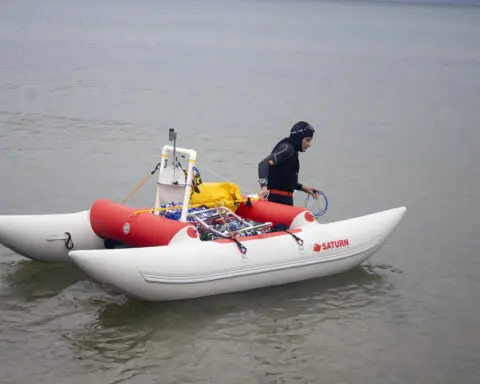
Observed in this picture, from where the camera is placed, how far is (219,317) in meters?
8.81

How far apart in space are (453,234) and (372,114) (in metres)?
10.8

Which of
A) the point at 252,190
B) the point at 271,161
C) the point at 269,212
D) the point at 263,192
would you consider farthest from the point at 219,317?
the point at 252,190

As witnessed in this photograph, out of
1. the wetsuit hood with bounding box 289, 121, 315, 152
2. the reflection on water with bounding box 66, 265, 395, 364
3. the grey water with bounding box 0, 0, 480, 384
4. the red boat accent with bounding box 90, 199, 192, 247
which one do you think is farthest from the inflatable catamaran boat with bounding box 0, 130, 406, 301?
the wetsuit hood with bounding box 289, 121, 315, 152

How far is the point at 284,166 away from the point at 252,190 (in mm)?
4473

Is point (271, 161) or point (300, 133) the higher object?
point (300, 133)

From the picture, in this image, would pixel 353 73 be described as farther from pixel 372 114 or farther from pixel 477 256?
pixel 477 256

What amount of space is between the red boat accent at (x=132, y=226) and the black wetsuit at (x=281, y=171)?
163 cm

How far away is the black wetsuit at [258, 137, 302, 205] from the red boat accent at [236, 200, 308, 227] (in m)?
0.26

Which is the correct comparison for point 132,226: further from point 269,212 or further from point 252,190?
point 252,190

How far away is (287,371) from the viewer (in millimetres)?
8000

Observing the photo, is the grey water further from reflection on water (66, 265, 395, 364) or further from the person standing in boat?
the person standing in boat

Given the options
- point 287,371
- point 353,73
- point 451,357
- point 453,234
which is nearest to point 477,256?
point 453,234

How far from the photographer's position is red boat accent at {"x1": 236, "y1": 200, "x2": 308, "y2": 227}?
31.9 ft

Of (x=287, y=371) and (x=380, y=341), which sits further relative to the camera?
(x=380, y=341)
